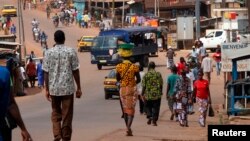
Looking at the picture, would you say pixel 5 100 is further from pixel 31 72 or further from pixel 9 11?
pixel 9 11

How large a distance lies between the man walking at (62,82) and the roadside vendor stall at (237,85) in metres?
9.98

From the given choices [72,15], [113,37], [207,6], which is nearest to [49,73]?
[113,37]

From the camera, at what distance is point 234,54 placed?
21.9 metres

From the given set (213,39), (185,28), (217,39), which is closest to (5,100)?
(217,39)

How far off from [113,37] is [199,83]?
24.7 m

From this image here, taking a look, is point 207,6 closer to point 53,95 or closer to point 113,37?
point 113,37

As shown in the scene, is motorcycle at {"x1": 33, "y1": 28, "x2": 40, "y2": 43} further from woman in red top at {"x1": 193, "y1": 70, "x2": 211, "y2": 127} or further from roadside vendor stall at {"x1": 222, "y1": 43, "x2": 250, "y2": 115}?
woman in red top at {"x1": 193, "y1": 70, "x2": 211, "y2": 127}

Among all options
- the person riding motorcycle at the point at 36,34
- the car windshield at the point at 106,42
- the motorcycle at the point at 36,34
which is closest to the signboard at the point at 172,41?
the car windshield at the point at 106,42

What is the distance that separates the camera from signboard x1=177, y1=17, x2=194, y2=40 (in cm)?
5469

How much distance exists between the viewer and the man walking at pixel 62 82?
38.8 ft

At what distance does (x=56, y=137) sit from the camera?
39.4ft

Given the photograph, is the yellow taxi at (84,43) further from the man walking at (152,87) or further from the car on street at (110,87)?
the man walking at (152,87)

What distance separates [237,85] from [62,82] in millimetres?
10501

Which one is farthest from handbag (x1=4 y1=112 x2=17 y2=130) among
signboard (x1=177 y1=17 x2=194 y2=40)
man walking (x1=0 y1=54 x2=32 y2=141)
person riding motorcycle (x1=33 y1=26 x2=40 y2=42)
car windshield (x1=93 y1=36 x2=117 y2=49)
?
person riding motorcycle (x1=33 y1=26 x2=40 y2=42)
